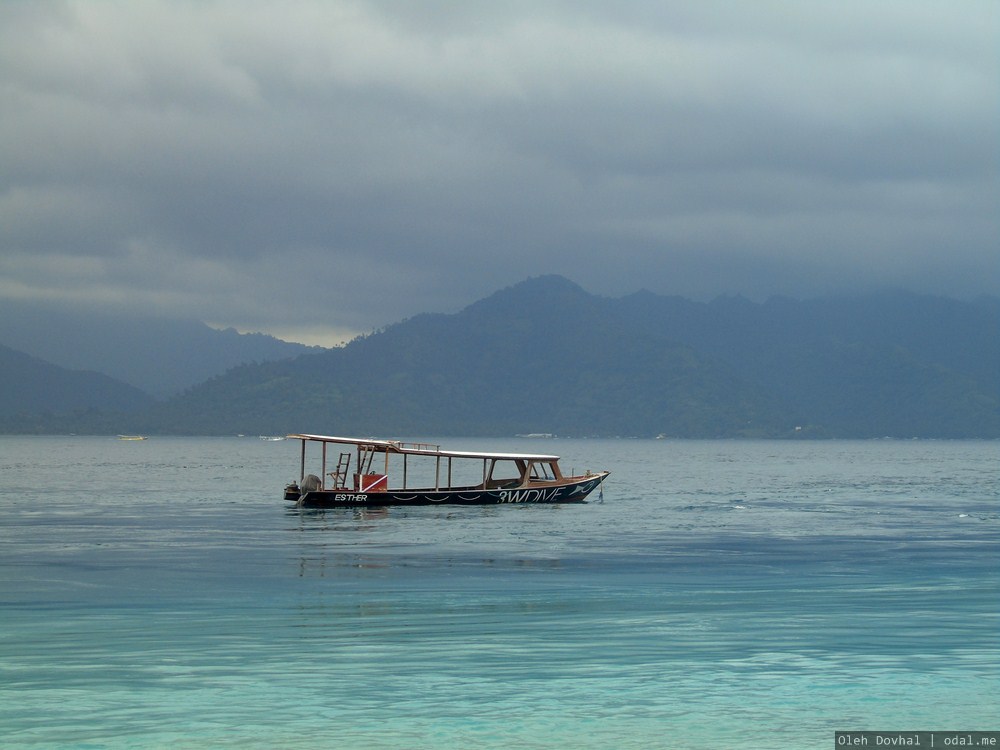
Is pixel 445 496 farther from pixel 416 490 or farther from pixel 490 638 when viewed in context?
pixel 490 638

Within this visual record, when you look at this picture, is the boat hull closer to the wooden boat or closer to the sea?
the wooden boat

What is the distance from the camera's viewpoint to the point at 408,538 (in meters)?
56.4

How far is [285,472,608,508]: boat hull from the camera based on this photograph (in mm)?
71125

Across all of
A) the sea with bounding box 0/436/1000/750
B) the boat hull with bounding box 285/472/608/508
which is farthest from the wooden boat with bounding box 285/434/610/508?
the sea with bounding box 0/436/1000/750

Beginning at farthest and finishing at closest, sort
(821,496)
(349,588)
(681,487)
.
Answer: (681,487) < (821,496) < (349,588)

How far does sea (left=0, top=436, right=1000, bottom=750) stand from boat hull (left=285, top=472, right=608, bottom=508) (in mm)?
10760

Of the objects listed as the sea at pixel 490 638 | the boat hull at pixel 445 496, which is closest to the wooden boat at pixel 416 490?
the boat hull at pixel 445 496

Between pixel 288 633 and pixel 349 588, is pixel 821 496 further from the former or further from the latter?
pixel 288 633

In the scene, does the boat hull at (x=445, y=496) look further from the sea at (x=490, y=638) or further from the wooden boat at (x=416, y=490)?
the sea at (x=490, y=638)

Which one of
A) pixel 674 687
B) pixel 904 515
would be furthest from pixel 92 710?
pixel 904 515

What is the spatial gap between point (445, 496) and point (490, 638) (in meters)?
48.3

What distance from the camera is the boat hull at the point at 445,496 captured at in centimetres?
7112

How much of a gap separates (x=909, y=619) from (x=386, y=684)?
1486 centimetres

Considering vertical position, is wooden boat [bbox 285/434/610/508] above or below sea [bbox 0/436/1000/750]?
above
